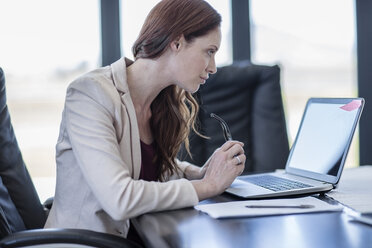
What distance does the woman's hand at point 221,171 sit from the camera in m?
1.25

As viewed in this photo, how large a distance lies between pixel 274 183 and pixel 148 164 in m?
0.43

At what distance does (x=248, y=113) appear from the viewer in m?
2.27

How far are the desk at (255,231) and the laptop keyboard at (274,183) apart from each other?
0.28 metres

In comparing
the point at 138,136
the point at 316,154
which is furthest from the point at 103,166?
the point at 316,154

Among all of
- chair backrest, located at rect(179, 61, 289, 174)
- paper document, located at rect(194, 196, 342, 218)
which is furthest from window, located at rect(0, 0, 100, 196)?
paper document, located at rect(194, 196, 342, 218)

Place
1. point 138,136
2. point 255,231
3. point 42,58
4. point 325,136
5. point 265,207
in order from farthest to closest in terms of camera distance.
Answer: point 42,58, point 325,136, point 138,136, point 265,207, point 255,231

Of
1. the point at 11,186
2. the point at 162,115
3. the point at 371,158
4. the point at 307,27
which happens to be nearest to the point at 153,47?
the point at 162,115

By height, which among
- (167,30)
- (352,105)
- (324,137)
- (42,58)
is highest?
(167,30)

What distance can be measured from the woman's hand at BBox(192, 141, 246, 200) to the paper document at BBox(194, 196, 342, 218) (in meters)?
0.05

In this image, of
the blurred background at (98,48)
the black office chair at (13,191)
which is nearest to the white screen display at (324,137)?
the black office chair at (13,191)

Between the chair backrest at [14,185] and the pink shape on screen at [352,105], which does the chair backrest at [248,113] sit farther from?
the chair backrest at [14,185]

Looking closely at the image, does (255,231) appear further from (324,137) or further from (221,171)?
(324,137)

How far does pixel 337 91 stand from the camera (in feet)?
12.8

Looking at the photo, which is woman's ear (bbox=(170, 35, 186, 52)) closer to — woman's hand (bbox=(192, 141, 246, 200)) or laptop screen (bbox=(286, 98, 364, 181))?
woman's hand (bbox=(192, 141, 246, 200))
